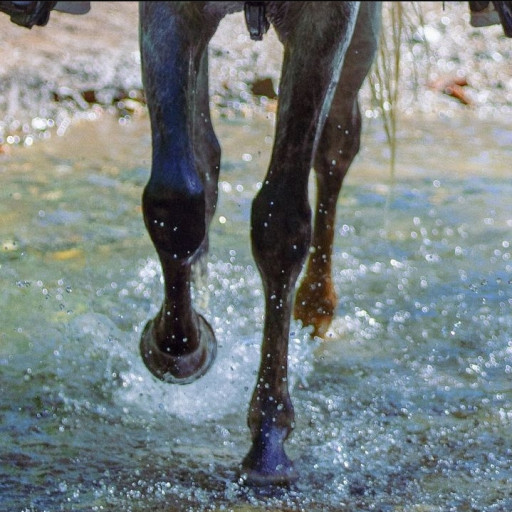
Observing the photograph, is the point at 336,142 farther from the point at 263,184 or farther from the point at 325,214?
the point at 263,184

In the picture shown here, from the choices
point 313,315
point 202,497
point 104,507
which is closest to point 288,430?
point 202,497

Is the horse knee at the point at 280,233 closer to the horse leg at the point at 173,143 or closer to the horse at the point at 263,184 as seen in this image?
the horse at the point at 263,184

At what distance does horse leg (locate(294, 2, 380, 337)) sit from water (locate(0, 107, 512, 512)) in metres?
0.13

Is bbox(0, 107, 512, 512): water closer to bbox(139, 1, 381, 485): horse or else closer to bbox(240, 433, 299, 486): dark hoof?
bbox(240, 433, 299, 486): dark hoof

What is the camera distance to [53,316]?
4797 mm

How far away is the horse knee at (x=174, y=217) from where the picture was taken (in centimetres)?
325

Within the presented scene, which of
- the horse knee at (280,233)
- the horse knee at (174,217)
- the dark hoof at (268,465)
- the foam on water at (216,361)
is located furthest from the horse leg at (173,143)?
the foam on water at (216,361)

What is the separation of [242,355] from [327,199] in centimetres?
84

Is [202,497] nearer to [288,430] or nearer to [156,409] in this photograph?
[288,430]

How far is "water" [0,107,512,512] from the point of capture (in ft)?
11.2

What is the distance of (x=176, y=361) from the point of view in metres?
3.56

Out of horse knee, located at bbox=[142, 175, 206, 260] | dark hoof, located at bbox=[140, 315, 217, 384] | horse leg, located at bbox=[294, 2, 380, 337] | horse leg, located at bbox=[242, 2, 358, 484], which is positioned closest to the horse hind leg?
horse leg, located at bbox=[294, 2, 380, 337]

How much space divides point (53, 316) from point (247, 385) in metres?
1.03

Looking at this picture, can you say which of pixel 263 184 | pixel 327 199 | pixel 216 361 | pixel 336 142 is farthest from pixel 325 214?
pixel 263 184
